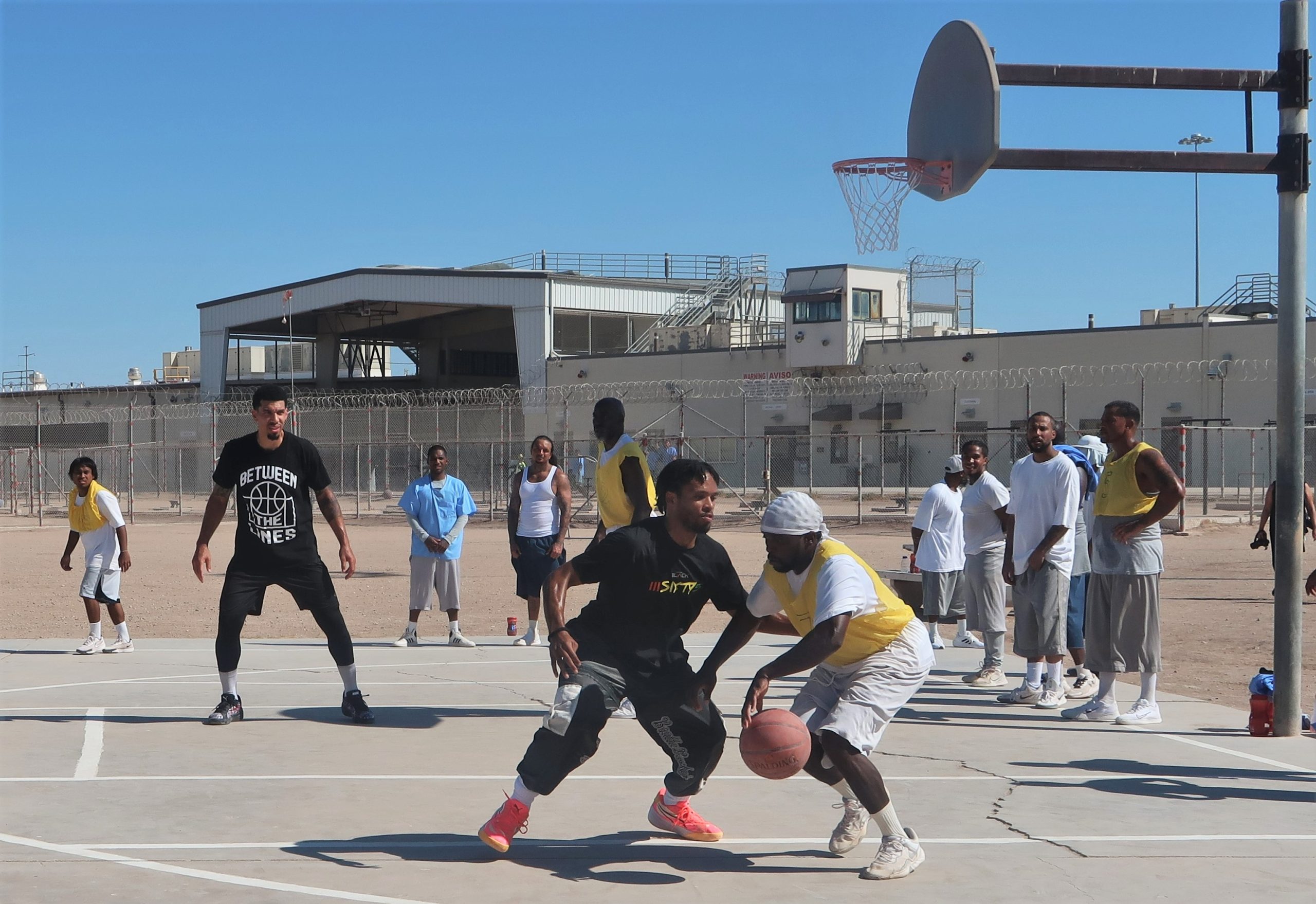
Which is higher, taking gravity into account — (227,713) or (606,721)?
(606,721)

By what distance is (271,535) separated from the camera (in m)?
8.03

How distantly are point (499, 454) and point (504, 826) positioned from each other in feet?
145

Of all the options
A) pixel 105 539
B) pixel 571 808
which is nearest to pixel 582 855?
pixel 571 808

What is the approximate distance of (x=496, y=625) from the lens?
14266 millimetres

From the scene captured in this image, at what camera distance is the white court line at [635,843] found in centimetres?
536

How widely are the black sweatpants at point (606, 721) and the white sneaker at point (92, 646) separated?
7429mm

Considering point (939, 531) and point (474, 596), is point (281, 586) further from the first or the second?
point (474, 596)

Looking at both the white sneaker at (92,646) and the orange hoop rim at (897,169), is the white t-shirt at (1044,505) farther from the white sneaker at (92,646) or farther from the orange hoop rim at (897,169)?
the white sneaker at (92,646)

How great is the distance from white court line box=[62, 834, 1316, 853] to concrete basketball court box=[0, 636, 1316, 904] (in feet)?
0.05

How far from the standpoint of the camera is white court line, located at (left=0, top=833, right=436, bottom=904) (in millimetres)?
4738

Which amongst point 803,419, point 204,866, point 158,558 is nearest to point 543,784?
point 204,866

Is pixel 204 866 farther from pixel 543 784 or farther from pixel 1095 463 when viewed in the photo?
pixel 1095 463

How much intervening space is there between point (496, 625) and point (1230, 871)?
993cm

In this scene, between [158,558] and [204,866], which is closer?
[204,866]
